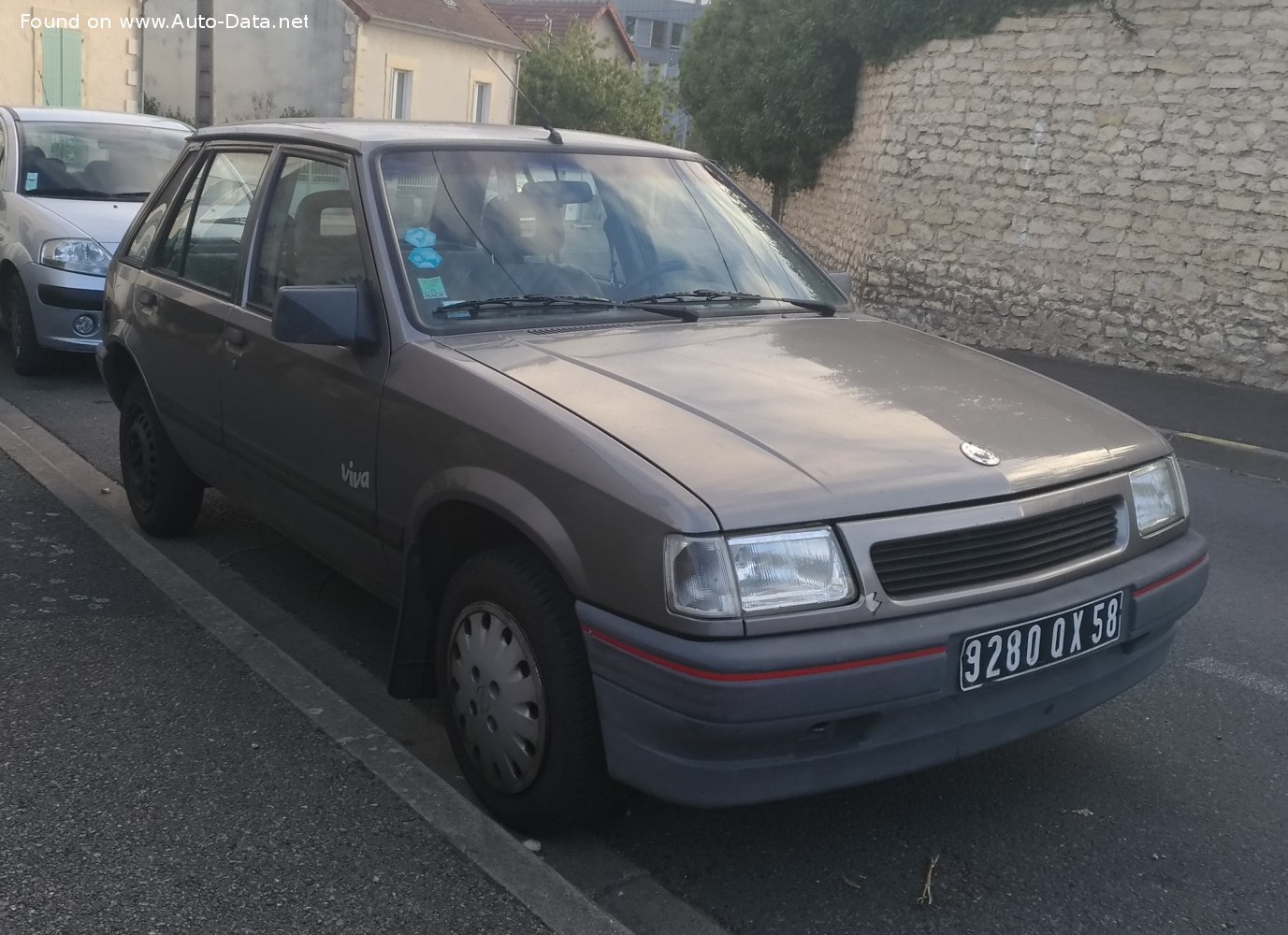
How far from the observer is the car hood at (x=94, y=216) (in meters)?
8.52

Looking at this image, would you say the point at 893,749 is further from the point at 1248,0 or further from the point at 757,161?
the point at 757,161

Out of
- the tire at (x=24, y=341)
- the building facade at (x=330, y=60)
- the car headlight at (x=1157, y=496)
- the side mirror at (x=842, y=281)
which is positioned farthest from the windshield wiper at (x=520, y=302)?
the building facade at (x=330, y=60)

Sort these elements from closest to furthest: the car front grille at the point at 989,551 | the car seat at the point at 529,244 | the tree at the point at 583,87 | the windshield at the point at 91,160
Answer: the car front grille at the point at 989,551
the car seat at the point at 529,244
the windshield at the point at 91,160
the tree at the point at 583,87

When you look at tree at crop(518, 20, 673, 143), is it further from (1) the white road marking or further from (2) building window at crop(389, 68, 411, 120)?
(1) the white road marking

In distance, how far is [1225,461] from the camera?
836 centimetres

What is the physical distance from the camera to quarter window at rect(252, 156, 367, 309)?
3791mm

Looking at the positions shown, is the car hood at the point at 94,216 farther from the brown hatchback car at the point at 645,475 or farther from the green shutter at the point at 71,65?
the green shutter at the point at 71,65

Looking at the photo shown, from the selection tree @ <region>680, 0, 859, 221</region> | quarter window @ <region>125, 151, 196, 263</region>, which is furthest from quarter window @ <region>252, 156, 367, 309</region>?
tree @ <region>680, 0, 859, 221</region>

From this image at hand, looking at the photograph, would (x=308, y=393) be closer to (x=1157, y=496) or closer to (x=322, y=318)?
(x=322, y=318)

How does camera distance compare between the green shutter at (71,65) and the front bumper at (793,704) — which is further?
the green shutter at (71,65)

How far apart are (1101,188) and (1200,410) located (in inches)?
129

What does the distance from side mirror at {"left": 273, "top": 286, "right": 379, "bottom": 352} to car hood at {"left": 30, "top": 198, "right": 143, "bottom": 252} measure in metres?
5.64

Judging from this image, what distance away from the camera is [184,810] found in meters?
3.14

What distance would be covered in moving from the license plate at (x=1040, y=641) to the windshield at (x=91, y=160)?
768 cm
